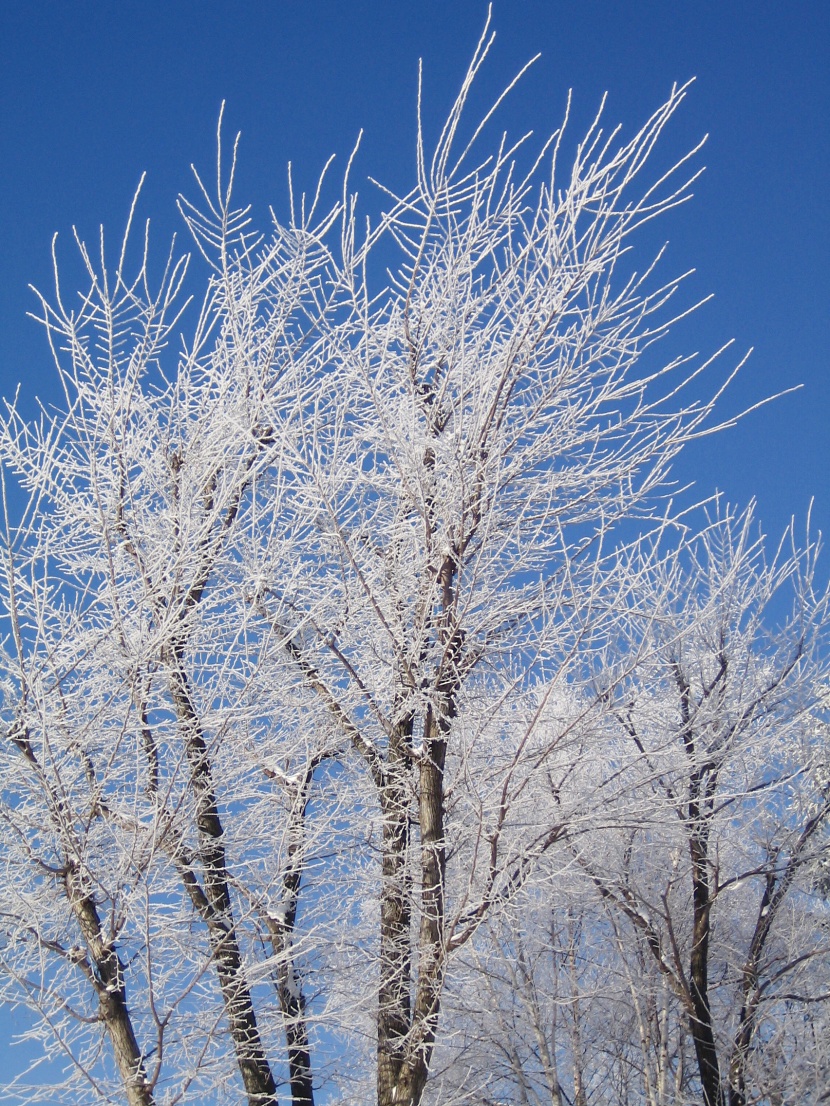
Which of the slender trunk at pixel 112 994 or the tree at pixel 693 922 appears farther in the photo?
the tree at pixel 693 922

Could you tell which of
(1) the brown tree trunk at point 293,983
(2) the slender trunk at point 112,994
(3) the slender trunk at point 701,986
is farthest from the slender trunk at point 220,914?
(3) the slender trunk at point 701,986

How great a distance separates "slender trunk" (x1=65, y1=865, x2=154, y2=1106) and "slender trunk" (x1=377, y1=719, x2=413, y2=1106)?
1162 mm

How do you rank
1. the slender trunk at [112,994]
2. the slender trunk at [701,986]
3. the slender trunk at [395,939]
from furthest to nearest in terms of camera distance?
1. the slender trunk at [701,986]
2. the slender trunk at [395,939]
3. the slender trunk at [112,994]

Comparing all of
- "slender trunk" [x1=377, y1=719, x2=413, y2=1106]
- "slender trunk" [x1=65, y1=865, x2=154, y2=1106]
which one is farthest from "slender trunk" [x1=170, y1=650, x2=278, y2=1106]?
"slender trunk" [x1=377, y1=719, x2=413, y2=1106]

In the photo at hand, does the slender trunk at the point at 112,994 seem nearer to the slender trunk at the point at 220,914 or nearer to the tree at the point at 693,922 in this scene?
the slender trunk at the point at 220,914

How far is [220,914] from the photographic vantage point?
502cm

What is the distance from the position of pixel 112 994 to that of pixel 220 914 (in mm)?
863

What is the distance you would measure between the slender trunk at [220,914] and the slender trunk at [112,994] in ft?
1.60

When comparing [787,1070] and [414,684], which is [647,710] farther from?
[787,1070]

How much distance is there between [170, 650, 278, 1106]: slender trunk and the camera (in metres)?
4.65

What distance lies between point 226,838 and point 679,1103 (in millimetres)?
4949

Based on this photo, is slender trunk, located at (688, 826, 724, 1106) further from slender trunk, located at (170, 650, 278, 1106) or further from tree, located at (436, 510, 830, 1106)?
slender trunk, located at (170, 650, 278, 1106)

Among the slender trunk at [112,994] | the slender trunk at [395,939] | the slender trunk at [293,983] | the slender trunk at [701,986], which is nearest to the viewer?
the slender trunk at [112,994]

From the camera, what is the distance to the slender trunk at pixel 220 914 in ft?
15.3
